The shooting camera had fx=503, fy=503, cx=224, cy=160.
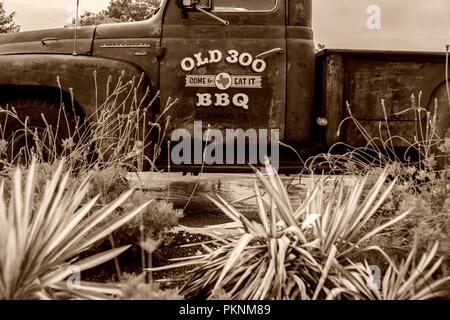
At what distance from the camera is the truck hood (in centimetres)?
486

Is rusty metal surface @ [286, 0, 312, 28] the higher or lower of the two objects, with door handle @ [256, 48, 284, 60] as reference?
higher

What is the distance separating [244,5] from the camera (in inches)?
192

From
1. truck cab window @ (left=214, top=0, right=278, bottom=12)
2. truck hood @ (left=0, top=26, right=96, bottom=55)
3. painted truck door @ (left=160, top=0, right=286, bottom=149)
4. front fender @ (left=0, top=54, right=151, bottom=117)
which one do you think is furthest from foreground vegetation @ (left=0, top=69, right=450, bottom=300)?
truck hood @ (left=0, top=26, right=96, bottom=55)

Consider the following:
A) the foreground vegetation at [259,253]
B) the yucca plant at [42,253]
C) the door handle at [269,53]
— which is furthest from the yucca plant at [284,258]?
the door handle at [269,53]

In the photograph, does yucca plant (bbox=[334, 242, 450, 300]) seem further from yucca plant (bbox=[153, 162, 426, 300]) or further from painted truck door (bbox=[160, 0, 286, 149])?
painted truck door (bbox=[160, 0, 286, 149])

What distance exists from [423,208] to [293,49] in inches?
108

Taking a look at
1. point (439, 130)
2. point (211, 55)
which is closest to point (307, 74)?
point (211, 55)

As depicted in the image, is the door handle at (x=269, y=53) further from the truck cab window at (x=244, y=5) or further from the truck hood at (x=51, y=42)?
the truck hood at (x=51, y=42)
